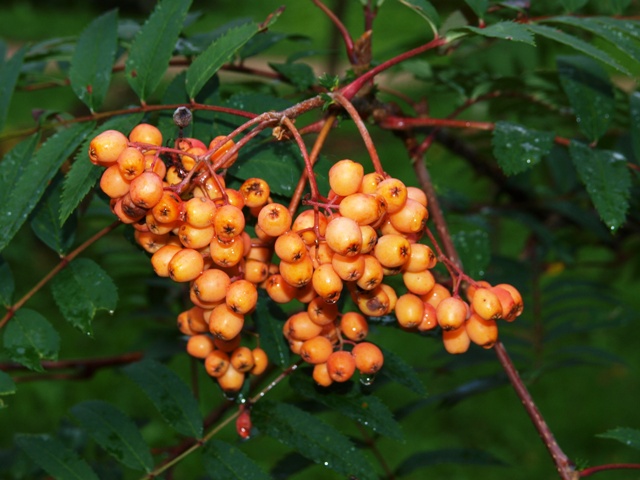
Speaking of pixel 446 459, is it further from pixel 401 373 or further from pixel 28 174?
pixel 28 174

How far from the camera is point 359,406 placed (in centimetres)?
94

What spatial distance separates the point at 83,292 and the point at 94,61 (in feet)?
1.10

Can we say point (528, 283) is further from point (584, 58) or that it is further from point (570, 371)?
point (570, 371)

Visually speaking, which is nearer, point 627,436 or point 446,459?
point 627,436

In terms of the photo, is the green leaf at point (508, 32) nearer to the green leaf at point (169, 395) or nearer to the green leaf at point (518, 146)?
the green leaf at point (518, 146)

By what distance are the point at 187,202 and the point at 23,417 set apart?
2364 mm

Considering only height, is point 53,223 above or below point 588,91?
below

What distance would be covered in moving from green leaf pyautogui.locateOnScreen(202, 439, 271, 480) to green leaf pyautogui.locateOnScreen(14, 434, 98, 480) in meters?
0.15

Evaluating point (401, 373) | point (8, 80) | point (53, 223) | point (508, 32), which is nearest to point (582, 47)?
point (508, 32)

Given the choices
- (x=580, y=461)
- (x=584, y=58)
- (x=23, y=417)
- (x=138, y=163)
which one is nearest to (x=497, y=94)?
(x=584, y=58)

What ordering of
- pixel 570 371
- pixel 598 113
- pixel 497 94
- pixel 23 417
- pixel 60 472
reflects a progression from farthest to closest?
1. pixel 570 371
2. pixel 23 417
3. pixel 497 94
4. pixel 598 113
5. pixel 60 472

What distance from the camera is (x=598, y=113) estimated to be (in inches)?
43.3

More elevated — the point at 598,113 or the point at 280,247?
the point at 598,113

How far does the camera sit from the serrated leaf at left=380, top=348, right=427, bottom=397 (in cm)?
94
